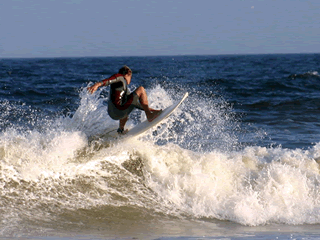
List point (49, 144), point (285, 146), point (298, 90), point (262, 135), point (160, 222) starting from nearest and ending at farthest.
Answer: point (160, 222)
point (49, 144)
point (285, 146)
point (262, 135)
point (298, 90)

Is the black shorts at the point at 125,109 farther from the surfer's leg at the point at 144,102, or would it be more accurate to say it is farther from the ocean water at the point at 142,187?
the ocean water at the point at 142,187

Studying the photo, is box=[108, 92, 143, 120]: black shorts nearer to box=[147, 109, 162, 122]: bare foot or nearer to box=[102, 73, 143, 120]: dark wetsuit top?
box=[102, 73, 143, 120]: dark wetsuit top

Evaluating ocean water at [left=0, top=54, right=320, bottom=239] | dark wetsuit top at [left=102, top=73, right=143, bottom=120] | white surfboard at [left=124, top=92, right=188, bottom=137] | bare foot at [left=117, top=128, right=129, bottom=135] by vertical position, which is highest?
dark wetsuit top at [left=102, top=73, right=143, bottom=120]

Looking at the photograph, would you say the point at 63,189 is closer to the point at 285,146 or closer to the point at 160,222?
the point at 160,222

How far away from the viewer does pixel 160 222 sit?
607 centimetres

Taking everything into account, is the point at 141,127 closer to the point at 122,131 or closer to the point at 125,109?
the point at 122,131

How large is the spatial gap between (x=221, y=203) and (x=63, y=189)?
2.60 meters

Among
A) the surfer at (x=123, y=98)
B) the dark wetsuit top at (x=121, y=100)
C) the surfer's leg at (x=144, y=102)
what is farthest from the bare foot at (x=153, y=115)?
the dark wetsuit top at (x=121, y=100)

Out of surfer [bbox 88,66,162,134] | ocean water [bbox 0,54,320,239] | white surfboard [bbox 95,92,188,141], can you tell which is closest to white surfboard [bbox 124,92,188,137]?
white surfboard [bbox 95,92,188,141]

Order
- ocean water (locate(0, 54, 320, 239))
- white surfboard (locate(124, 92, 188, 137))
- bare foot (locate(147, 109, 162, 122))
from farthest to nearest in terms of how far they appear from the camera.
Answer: bare foot (locate(147, 109, 162, 122)) < white surfboard (locate(124, 92, 188, 137)) < ocean water (locate(0, 54, 320, 239))

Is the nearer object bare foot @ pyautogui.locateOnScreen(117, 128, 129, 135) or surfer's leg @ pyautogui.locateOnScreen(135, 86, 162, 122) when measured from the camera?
surfer's leg @ pyautogui.locateOnScreen(135, 86, 162, 122)

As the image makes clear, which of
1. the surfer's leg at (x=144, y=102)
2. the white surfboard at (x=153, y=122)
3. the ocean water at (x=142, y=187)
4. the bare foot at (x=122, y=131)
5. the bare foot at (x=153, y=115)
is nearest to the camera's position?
the ocean water at (x=142, y=187)

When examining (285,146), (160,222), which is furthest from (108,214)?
(285,146)

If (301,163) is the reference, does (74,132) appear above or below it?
above
